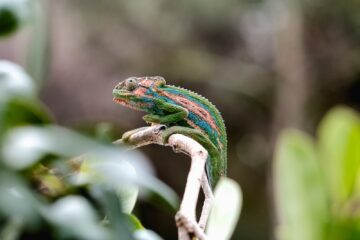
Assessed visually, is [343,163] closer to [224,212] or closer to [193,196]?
[224,212]

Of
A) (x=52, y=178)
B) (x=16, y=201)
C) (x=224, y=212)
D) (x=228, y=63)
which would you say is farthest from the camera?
(x=228, y=63)

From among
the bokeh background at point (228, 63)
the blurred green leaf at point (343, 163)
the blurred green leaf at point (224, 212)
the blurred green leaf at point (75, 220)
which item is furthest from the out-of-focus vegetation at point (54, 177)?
the bokeh background at point (228, 63)

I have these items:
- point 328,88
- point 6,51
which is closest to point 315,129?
point 328,88

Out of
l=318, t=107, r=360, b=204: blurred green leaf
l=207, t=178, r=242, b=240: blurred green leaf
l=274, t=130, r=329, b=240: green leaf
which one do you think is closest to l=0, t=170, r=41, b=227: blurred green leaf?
l=207, t=178, r=242, b=240: blurred green leaf

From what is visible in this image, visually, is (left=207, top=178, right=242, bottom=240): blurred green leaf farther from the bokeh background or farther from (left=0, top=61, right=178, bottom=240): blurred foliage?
the bokeh background

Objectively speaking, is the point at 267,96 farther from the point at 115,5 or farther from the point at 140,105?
the point at 140,105

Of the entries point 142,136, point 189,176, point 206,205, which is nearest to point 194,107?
point 142,136

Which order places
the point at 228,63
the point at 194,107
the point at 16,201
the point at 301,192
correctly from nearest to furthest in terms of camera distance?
the point at 16,201
the point at 301,192
the point at 194,107
the point at 228,63
